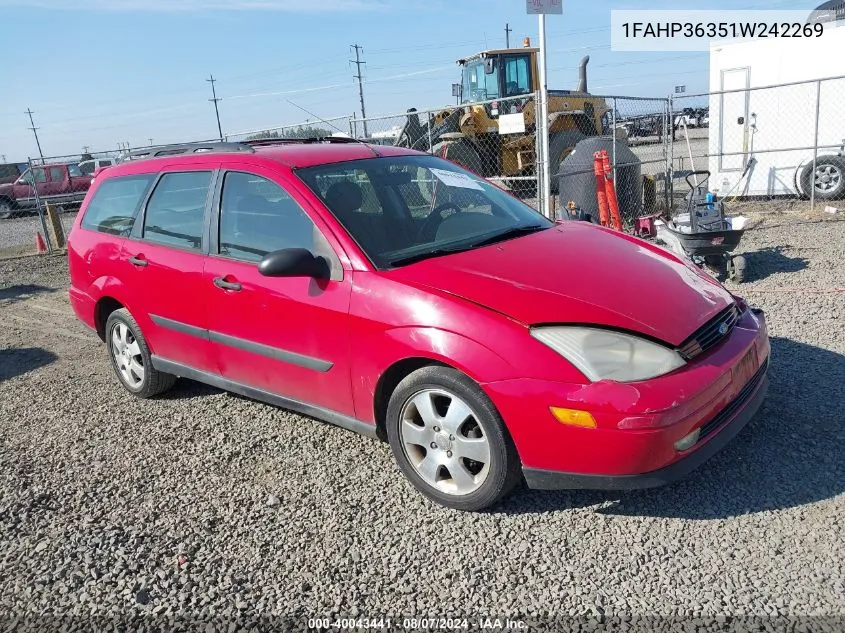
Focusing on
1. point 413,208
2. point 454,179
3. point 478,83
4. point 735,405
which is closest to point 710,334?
point 735,405

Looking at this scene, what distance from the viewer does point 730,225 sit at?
6.80m

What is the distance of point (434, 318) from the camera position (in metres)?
2.89

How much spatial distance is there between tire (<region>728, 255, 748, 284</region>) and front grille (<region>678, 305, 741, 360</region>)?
12.2 feet

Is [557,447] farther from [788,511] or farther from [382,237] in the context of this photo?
[382,237]

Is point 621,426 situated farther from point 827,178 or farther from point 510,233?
point 827,178

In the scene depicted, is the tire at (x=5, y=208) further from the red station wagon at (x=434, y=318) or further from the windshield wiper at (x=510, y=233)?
the windshield wiper at (x=510, y=233)

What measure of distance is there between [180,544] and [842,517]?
9.43ft

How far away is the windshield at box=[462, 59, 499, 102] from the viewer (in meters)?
16.0

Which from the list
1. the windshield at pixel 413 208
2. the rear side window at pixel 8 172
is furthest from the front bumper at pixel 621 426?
the rear side window at pixel 8 172

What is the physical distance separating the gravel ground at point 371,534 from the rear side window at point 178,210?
1.22m

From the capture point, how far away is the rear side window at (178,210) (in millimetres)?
4055

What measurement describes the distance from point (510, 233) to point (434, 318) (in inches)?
42.6

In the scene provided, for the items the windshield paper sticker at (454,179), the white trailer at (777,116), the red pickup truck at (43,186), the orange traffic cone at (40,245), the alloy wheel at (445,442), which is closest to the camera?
the alloy wheel at (445,442)

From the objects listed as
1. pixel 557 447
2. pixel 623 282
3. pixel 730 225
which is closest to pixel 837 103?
pixel 730 225
